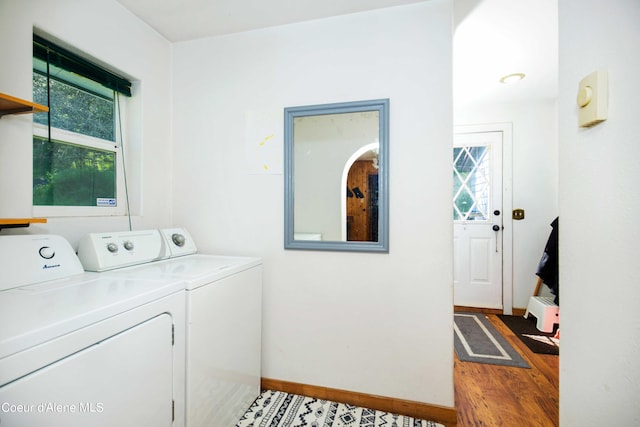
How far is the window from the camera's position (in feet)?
4.81

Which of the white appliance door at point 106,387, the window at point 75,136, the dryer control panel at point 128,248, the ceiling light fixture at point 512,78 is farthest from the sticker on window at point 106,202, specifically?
the ceiling light fixture at point 512,78

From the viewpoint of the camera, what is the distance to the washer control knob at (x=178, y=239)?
1.86 meters

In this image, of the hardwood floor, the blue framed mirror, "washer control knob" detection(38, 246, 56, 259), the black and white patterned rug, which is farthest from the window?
the hardwood floor

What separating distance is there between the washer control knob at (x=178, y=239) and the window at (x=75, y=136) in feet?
1.24

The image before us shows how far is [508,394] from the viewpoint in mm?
1858

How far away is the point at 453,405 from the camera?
1625 mm

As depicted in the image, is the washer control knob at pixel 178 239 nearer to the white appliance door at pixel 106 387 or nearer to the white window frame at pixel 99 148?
the white window frame at pixel 99 148

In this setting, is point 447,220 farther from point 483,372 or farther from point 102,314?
point 102,314

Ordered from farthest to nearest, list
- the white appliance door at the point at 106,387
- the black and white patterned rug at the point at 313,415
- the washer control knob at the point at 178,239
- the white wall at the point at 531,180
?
the white wall at the point at 531,180 < the washer control knob at the point at 178,239 < the black and white patterned rug at the point at 313,415 < the white appliance door at the point at 106,387

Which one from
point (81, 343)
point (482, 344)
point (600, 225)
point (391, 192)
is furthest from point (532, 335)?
point (81, 343)

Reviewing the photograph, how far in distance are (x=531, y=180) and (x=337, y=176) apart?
2.68m

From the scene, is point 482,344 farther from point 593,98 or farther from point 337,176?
point 593,98

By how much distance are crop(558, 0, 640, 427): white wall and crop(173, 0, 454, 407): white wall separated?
0.86m

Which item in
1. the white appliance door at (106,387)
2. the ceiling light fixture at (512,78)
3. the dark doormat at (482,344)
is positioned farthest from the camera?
the ceiling light fixture at (512,78)
